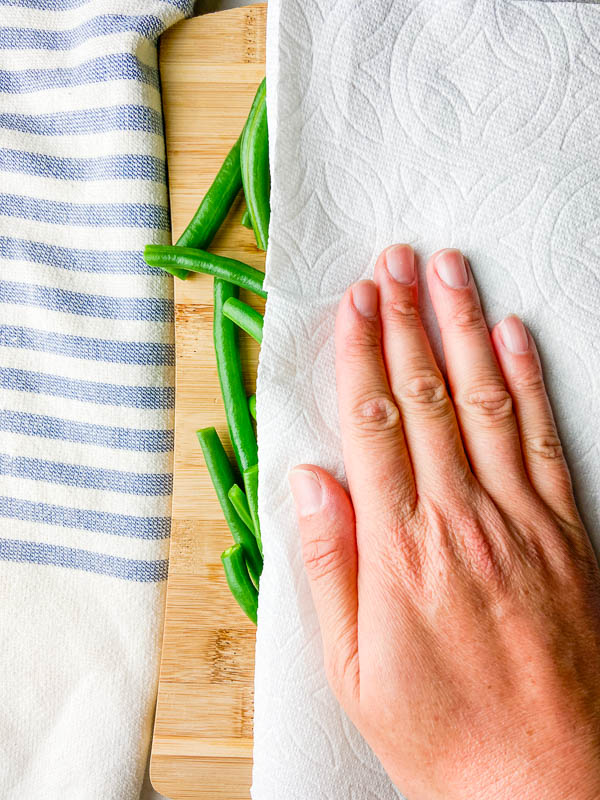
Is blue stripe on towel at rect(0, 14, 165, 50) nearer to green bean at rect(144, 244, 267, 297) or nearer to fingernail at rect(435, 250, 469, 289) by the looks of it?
green bean at rect(144, 244, 267, 297)

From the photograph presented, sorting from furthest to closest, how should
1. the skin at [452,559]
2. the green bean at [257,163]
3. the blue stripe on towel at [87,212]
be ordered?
the blue stripe on towel at [87,212], the green bean at [257,163], the skin at [452,559]

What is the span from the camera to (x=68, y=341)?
115 cm

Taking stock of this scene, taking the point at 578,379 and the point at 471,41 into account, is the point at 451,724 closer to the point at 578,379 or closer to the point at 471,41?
the point at 578,379

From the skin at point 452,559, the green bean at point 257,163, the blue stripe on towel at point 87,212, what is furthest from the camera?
the blue stripe on towel at point 87,212

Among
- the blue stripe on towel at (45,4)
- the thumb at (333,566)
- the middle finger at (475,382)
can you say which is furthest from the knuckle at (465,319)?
the blue stripe on towel at (45,4)

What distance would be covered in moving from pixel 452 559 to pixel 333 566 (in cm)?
13

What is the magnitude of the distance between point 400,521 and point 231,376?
0.37 meters

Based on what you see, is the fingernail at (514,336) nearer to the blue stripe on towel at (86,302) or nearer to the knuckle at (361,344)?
the knuckle at (361,344)

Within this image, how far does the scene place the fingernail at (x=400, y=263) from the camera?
831mm

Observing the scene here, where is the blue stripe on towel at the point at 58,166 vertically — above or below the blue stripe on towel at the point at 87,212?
above

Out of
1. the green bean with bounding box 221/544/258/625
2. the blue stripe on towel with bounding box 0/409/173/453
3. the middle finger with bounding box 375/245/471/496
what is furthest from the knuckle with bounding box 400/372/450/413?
the blue stripe on towel with bounding box 0/409/173/453

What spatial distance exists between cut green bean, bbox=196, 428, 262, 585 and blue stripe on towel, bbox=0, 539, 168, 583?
0.18m

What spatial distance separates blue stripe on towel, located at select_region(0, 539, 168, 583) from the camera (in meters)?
1.15

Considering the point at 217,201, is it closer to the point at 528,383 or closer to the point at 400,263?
the point at 400,263
